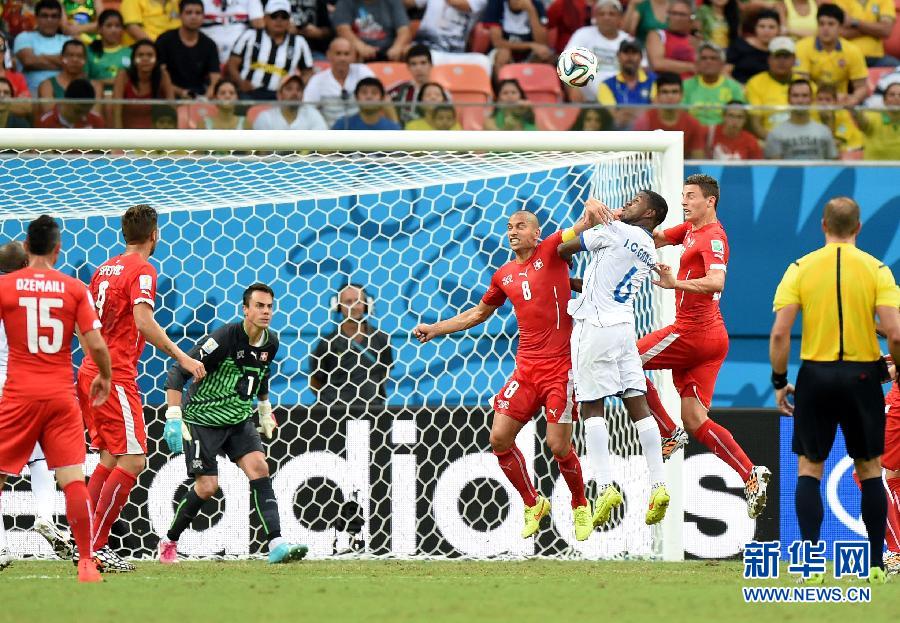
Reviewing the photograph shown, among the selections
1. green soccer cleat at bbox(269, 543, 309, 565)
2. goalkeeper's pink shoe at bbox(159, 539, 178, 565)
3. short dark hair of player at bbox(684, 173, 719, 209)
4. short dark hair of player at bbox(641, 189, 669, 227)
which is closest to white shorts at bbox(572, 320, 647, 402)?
short dark hair of player at bbox(641, 189, 669, 227)

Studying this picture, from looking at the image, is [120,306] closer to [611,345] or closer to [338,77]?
[611,345]

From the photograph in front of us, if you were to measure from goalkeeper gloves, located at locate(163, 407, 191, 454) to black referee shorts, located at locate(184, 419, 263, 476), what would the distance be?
277 millimetres

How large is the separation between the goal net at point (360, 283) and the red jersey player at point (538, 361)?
0.84 meters

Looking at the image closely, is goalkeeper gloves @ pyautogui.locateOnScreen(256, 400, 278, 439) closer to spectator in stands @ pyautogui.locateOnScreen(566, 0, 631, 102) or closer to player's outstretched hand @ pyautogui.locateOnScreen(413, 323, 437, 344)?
player's outstretched hand @ pyautogui.locateOnScreen(413, 323, 437, 344)

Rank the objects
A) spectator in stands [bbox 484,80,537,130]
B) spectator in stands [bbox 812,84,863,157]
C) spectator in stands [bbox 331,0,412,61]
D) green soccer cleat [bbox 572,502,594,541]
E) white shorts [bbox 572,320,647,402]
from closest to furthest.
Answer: white shorts [bbox 572,320,647,402]
green soccer cleat [bbox 572,502,594,541]
spectator in stands [bbox 484,80,537,130]
spectator in stands [bbox 812,84,863,157]
spectator in stands [bbox 331,0,412,61]

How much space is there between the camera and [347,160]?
31.0ft

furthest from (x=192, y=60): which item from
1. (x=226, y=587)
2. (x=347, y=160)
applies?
(x=226, y=587)

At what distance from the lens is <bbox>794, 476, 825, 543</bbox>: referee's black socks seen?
273 inches

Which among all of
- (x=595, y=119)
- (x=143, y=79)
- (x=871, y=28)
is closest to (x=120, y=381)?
(x=595, y=119)

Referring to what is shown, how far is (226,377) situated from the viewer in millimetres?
8570

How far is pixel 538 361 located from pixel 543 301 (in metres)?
0.36

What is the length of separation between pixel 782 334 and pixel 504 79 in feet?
21.2

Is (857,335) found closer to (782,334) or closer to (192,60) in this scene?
(782,334)

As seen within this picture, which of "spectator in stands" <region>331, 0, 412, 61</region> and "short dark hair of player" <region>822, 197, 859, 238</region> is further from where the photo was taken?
"spectator in stands" <region>331, 0, 412, 61</region>
